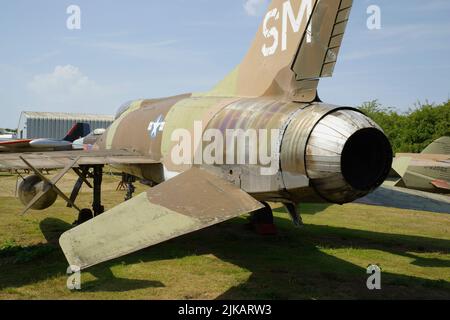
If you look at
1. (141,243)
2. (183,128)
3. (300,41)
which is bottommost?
(141,243)

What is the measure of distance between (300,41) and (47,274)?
19.4 feet

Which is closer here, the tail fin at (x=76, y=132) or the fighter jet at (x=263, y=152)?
the fighter jet at (x=263, y=152)

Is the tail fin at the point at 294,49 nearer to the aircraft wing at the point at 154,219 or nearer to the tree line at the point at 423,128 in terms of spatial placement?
the aircraft wing at the point at 154,219

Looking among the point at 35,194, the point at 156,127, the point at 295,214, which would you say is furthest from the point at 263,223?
the point at 35,194

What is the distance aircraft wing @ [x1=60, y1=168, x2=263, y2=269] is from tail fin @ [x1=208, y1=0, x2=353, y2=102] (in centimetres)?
205

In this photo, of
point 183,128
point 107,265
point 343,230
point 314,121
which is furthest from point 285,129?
point 343,230

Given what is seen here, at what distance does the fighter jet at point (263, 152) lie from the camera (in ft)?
17.3

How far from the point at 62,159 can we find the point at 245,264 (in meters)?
4.63

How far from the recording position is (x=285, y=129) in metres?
5.86

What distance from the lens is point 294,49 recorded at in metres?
6.98

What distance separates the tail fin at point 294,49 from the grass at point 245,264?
10.9ft

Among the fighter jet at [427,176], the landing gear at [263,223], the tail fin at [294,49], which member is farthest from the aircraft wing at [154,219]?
the fighter jet at [427,176]

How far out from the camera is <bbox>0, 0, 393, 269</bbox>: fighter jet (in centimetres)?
527
